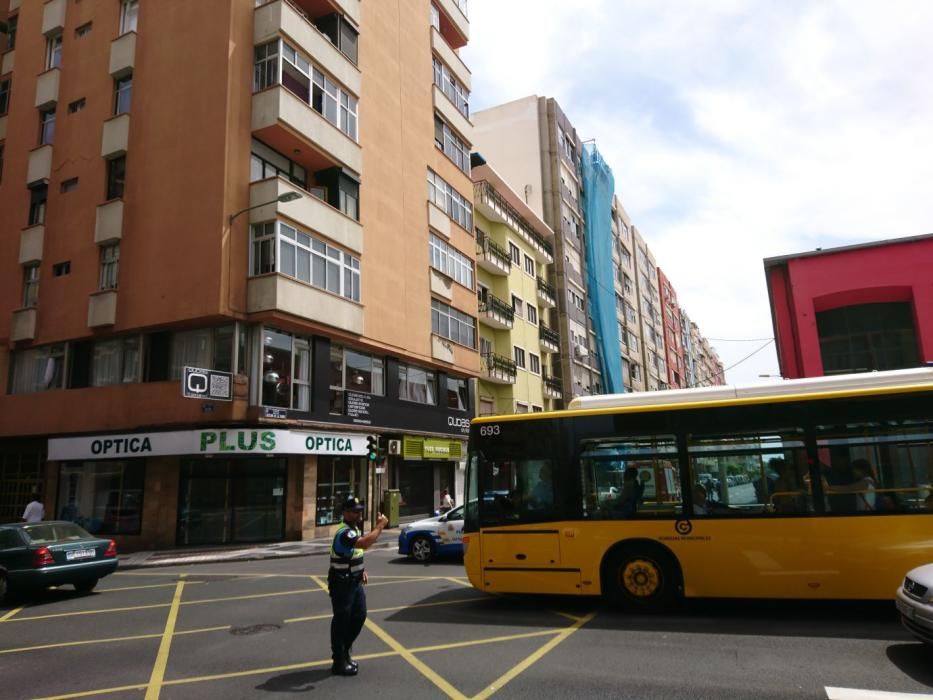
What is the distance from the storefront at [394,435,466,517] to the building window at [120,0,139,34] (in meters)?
18.5

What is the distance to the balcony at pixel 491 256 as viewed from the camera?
36.0 meters

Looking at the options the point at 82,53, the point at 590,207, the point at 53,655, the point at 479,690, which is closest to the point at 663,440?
the point at 479,690

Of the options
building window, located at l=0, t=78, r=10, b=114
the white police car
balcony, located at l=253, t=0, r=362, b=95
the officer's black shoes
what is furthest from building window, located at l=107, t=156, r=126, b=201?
the officer's black shoes

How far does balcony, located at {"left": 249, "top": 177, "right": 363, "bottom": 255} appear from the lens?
20.5 m

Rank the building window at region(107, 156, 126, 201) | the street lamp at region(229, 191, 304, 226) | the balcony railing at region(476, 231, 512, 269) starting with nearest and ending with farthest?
1. the street lamp at region(229, 191, 304, 226)
2. the building window at region(107, 156, 126, 201)
3. the balcony railing at region(476, 231, 512, 269)

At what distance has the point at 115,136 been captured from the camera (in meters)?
22.8

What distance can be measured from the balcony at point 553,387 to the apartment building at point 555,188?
1.01 feet

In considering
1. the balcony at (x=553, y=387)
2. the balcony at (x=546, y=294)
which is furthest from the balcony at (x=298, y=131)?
the balcony at (x=553, y=387)

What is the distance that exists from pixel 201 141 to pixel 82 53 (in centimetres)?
882

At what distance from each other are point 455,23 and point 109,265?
22.9 meters

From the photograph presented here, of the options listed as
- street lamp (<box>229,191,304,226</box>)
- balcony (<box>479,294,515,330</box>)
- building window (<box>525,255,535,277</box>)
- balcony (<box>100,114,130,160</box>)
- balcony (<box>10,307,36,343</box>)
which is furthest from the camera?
building window (<box>525,255,535,277</box>)

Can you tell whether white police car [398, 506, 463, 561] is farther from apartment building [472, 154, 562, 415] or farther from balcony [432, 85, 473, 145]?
balcony [432, 85, 473, 145]

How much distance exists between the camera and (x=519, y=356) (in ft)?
128

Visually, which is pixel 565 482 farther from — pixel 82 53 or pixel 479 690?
pixel 82 53
